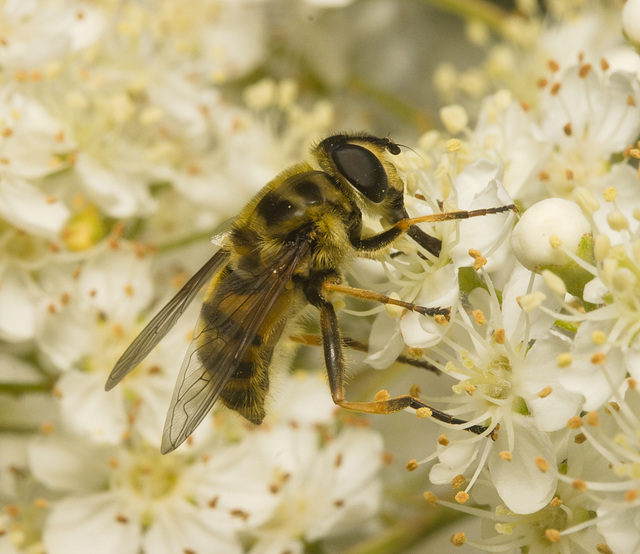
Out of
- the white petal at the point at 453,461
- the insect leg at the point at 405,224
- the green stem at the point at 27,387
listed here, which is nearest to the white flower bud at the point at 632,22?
the insect leg at the point at 405,224

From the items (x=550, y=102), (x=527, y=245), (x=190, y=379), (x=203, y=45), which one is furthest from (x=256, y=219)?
(x=203, y=45)

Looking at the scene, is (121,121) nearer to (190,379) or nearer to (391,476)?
(190,379)

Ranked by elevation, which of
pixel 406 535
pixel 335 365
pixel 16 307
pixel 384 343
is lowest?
pixel 406 535

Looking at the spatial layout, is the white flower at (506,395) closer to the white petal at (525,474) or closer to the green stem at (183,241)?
the white petal at (525,474)

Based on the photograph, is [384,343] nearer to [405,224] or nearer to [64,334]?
[405,224]

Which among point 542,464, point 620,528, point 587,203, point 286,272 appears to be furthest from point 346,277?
point 620,528
